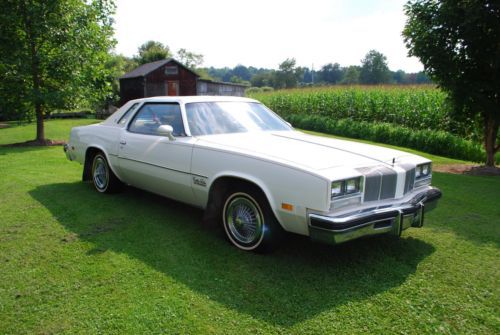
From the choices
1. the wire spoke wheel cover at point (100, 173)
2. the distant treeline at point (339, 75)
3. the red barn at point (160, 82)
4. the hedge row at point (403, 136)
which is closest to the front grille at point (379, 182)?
the wire spoke wheel cover at point (100, 173)

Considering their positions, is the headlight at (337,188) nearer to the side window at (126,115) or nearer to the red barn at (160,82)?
the side window at (126,115)

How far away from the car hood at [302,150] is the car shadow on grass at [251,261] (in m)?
0.95

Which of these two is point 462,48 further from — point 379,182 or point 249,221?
point 249,221

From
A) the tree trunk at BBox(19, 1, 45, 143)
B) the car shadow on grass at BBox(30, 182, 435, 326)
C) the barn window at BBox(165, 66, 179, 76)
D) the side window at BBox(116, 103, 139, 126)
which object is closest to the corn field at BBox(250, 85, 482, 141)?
the car shadow on grass at BBox(30, 182, 435, 326)

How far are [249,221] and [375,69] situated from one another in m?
79.7

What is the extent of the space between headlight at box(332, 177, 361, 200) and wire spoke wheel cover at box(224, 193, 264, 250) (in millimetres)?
783

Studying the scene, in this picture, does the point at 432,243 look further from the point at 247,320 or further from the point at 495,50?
the point at 495,50

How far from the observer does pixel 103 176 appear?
5.98m

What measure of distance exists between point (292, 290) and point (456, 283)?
56.6 inches

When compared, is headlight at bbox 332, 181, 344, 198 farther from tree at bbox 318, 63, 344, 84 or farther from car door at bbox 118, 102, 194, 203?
tree at bbox 318, 63, 344, 84

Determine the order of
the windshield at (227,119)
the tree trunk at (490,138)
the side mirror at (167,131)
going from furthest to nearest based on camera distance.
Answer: the tree trunk at (490,138), the windshield at (227,119), the side mirror at (167,131)

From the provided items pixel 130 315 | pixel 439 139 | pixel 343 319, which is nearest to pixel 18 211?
pixel 130 315

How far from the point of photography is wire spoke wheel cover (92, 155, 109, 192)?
19.3 feet

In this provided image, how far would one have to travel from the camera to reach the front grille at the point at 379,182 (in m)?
3.51
